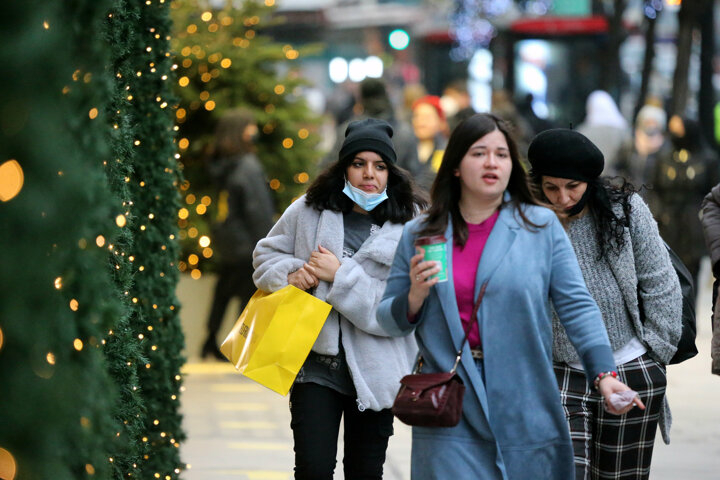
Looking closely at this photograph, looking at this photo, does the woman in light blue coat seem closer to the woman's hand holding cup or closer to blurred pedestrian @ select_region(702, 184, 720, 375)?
the woman's hand holding cup

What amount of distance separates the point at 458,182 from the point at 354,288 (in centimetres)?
85

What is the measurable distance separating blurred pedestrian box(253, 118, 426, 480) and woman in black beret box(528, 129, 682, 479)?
615 mm

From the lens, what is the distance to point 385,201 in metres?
5.16

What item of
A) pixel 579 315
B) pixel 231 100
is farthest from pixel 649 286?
pixel 231 100

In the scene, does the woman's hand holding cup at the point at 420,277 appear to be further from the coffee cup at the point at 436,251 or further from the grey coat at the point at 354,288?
the grey coat at the point at 354,288

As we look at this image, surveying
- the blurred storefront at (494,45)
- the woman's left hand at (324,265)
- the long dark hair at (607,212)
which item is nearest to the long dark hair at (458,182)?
the long dark hair at (607,212)

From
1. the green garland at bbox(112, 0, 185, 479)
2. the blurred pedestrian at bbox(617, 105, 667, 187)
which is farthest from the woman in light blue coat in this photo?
the blurred pedestrian at bbox(617, 105, 667, 187)

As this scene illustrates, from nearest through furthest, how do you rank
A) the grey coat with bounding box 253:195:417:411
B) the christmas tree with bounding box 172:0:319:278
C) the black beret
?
the black beret → the grey coat with bounding box 253:195:417:411 → the christmas tree with bounding box 172:0:319:278

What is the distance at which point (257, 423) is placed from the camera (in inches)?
350

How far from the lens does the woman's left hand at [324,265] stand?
5.00 metres

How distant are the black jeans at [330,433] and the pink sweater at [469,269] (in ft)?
3.73

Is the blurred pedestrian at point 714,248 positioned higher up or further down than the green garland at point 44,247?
further down

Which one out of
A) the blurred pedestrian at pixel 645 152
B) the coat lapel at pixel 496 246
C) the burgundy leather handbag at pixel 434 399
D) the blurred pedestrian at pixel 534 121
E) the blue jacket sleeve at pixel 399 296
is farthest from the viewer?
the blurred pedestrian at pixel 534 121

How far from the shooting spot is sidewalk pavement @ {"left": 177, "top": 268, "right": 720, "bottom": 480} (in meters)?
7.46
